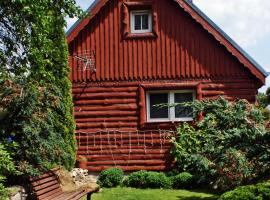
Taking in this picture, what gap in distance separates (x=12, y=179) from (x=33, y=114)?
60.6 inches

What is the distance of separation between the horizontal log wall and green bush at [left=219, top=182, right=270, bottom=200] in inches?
265

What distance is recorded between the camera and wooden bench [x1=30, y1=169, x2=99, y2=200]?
1146 cm

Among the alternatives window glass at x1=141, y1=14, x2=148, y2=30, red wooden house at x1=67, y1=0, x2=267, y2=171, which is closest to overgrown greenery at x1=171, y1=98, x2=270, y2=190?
red wooden house at x1=67, y1=0, x2=267, y2=171

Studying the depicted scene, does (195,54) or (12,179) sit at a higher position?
(195,54)

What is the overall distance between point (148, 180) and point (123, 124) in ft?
8.59

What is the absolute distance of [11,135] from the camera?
12.2 metres

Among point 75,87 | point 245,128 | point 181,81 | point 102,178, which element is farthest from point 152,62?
point 245,128

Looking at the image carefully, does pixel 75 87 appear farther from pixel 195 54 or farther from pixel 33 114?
pixel 33 114

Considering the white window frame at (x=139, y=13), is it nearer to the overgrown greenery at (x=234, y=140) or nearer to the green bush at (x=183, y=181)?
the green bush at (x=183, y=181)

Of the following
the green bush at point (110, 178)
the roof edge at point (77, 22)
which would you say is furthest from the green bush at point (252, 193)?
the roof edge at point (77, 22)

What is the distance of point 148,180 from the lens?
52.3ft

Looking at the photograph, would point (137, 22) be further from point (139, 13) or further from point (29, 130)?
point (29, 130)

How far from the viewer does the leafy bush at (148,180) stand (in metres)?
15.8

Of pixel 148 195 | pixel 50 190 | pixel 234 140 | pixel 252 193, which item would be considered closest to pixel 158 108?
pixel 148 195
